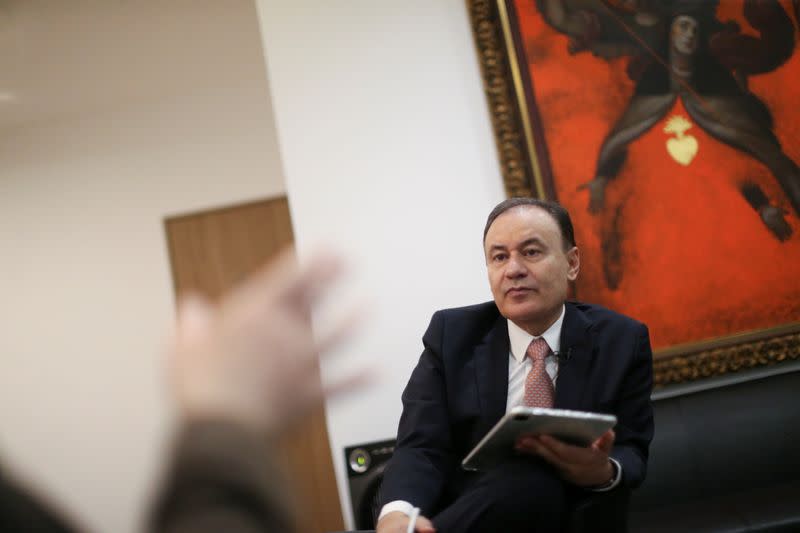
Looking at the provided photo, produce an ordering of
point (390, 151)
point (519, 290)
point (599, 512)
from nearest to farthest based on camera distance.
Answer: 1. point (599, 512)
2. point (519, 290)
3. point (390, 151)

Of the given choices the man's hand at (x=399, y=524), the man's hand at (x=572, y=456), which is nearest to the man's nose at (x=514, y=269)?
the man's hand at (x=572, y=456)

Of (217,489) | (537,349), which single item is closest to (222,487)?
(217,489)

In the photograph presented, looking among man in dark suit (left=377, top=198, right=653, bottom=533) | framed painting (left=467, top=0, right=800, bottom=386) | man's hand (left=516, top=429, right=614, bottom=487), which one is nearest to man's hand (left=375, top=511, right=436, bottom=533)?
man in dark suit (left=377, top=198, right=653, bottom=533)

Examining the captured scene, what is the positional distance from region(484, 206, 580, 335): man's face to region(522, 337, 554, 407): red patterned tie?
6 cm

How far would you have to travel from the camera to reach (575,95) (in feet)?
11.0

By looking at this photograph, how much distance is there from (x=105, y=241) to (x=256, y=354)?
581 cm

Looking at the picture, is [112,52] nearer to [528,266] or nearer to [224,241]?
[224,241]

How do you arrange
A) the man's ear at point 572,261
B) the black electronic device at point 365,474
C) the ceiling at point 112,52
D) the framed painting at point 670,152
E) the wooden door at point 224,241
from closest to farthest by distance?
the man's ear at point 572,261 → the black electronic device at point 365,474 → the framed painting at point 670,152 → the ceiling at point 112,52 → the wooden door at point 224,241

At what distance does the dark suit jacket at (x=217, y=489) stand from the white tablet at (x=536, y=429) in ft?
3.67

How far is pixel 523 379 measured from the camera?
208 cm

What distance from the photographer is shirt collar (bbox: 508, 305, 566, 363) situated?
2102 mm

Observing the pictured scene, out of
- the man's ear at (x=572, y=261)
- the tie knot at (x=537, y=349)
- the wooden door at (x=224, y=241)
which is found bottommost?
the tie knot at (x=537, y=349)

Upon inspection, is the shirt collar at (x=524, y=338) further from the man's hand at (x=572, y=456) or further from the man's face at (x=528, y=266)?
the man's hand at (x=572, y=456)

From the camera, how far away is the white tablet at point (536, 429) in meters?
1.47
